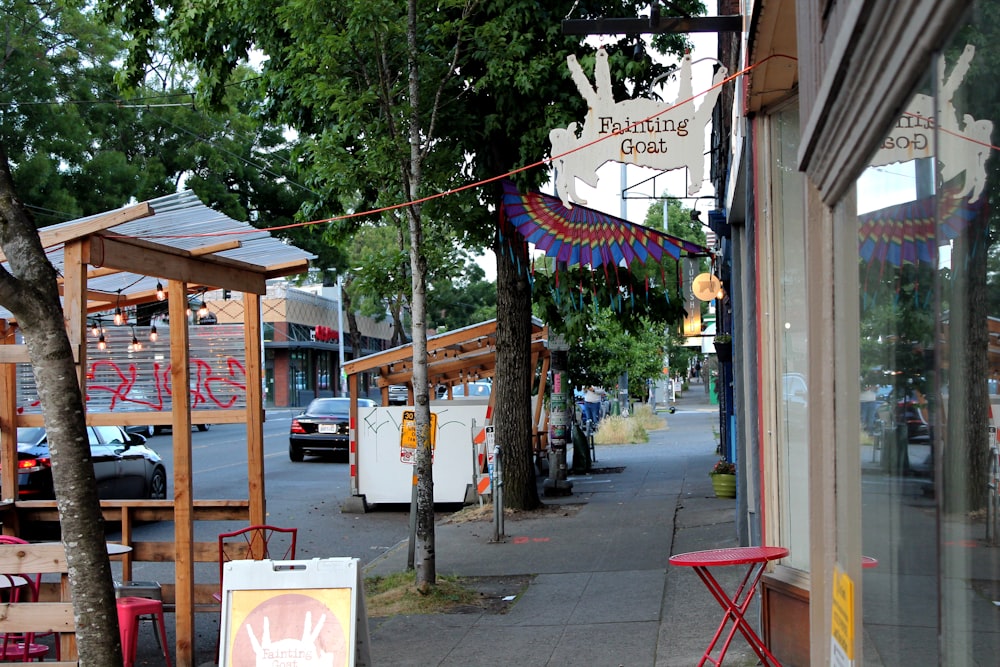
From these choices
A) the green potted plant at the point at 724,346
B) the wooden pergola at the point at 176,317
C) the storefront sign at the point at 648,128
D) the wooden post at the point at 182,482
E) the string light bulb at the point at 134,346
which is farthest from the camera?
the green potted plant at the point at 724,346

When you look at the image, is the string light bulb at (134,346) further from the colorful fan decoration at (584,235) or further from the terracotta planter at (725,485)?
the terracotta planter at (725,485)

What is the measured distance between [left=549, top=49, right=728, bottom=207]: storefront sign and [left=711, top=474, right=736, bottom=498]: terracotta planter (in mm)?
8186

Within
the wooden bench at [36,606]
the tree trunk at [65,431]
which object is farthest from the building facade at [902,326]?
the wooden bench at [36,606]

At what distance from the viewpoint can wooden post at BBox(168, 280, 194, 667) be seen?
731 centimetres

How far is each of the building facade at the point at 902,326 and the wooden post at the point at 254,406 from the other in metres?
5.19

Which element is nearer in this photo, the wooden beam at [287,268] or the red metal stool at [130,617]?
the red metal stool at [130,617]

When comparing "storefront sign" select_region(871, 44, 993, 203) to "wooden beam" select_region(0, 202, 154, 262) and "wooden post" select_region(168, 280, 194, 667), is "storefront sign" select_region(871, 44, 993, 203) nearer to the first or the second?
"wooden beam" select_region(0, 202, 154, 262)

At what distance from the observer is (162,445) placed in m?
29.0

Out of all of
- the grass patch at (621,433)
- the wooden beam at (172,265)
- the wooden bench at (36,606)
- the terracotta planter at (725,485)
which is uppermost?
the wooden beam at (172,265)

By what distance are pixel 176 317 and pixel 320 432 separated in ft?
56.2

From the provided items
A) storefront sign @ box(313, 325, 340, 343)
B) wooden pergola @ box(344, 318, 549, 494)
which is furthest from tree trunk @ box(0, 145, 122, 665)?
storefront sign @ box(313, 325, 340, 343)

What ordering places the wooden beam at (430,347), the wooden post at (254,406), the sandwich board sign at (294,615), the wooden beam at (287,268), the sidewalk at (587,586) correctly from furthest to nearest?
the wooden beam at (430,347)
the wooden beam at (287,268)
the wooden post at (254,406)
the sidewalk at (587,586)
the sandwich board sign at (294,615)

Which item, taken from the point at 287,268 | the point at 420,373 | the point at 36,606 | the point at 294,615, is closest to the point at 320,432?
the point at 420,373

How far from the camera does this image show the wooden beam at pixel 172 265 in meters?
6.71
